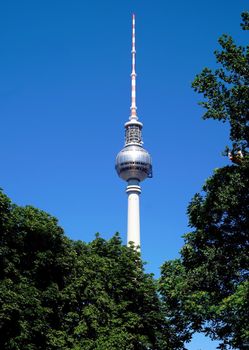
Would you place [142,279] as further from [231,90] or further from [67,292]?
[231,90]

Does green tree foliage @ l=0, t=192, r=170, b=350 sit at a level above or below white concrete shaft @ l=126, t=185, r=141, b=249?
below

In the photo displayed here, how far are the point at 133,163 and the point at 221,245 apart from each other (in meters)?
96.4

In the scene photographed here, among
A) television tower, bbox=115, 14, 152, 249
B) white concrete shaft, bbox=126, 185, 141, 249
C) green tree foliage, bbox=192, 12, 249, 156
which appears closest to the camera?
green tree foliage, bbox=192, 12, 249, 156

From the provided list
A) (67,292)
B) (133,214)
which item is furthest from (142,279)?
(133,214)

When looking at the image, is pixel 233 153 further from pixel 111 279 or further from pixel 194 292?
pixel 111 279

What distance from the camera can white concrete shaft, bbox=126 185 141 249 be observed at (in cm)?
12231

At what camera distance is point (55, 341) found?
33.4 m

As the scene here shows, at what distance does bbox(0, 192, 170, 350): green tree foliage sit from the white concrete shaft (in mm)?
75790

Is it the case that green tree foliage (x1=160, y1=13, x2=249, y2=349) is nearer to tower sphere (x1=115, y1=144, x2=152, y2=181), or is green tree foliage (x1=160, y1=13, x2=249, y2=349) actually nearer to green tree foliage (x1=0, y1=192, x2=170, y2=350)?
green tree foliage (x1=0, y1=192, x2=170, y2=350)

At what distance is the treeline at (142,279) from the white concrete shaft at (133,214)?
77.4 meters

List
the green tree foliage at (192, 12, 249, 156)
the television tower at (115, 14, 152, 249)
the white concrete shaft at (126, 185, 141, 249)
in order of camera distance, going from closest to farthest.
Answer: the green tree foliage at (192, 12, 249, 156) < the white concrete shaft at (126, 185, 141, 249) < the television tower at (115, 14, 152, 249)

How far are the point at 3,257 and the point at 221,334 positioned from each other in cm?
1299

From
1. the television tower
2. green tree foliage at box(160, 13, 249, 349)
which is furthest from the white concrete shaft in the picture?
green tree foliage at box(160, 13, 249, 349)

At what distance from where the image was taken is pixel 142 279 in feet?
147
